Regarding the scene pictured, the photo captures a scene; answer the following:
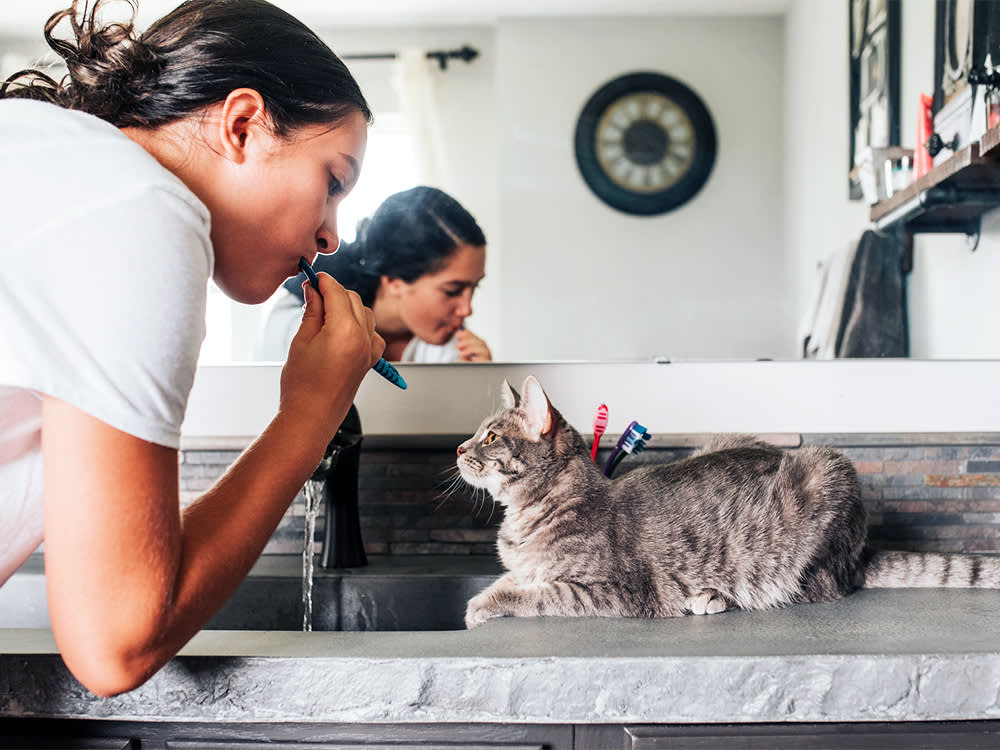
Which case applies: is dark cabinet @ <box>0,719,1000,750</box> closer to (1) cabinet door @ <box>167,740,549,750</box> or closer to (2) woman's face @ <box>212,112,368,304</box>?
(1) cabinet door @ <box>167,740,549,750</box>

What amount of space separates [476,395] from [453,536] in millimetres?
228

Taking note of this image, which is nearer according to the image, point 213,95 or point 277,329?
point 213,95

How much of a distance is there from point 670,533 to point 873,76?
2.59ft

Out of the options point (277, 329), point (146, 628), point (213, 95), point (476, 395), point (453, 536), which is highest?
point (213, 95)

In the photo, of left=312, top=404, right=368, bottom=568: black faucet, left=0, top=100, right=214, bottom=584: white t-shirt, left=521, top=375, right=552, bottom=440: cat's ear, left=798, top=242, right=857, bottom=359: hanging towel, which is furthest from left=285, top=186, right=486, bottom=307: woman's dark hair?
left=0, top=100, right=214, bottom=584: white t-shirt

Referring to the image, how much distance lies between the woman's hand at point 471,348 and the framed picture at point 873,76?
61 cm

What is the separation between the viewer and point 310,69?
718mm

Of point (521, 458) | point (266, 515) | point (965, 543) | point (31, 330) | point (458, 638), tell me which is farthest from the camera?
point (965, 543)

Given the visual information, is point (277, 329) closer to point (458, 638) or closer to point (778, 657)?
point (458, 638)

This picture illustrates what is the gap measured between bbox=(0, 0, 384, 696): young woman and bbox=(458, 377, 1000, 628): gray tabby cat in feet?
1.04

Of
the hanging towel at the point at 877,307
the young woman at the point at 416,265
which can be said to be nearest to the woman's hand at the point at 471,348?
the young woman at the point at 416,265

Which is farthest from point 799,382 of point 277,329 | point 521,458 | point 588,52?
point 277,329

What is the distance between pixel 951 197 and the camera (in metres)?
1.14

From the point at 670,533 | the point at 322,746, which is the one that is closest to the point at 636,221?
the point at 670,533
